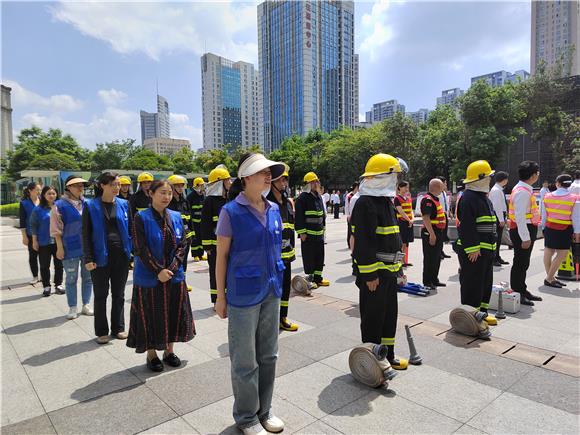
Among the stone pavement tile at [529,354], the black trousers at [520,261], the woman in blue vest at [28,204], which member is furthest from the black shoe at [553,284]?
the woman in blue vest at [28,204]

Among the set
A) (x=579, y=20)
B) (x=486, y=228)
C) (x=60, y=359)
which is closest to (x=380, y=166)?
(x=486, y=228)

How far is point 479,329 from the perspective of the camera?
171 inches

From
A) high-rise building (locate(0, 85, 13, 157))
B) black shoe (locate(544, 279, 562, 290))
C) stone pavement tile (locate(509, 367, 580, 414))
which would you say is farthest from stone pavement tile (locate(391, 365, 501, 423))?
high-rise building (locate(0, 85, 13, 157))

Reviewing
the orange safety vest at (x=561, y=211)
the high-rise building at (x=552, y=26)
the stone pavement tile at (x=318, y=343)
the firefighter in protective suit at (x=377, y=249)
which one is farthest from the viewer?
the high-rise building at (x=552, y=26)

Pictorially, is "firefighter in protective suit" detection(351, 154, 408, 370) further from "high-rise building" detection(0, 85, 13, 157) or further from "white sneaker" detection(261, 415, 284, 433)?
"high-rise building" detection(0, 85, 13, 157)

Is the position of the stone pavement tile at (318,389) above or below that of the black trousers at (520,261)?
below

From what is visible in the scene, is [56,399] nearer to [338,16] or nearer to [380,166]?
[380,166]

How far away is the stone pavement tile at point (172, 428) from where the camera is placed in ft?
8.92

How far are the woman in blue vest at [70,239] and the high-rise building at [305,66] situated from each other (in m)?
71.7

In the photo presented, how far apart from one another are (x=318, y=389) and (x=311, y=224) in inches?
147

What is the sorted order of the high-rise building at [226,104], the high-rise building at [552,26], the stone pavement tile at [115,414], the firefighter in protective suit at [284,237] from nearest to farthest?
the stone pavement tile at [115,414] < the firefighter in protective suit at [284,237] < the high-rise building at [552,26] < the high-rise building at [226,104]

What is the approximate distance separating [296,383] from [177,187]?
5574 millimetres

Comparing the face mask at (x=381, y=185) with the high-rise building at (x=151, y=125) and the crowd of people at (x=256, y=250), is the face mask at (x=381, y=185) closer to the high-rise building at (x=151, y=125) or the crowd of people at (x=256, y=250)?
the crowd of people at (x=256, y=250)

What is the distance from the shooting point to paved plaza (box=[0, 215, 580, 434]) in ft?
9.30
